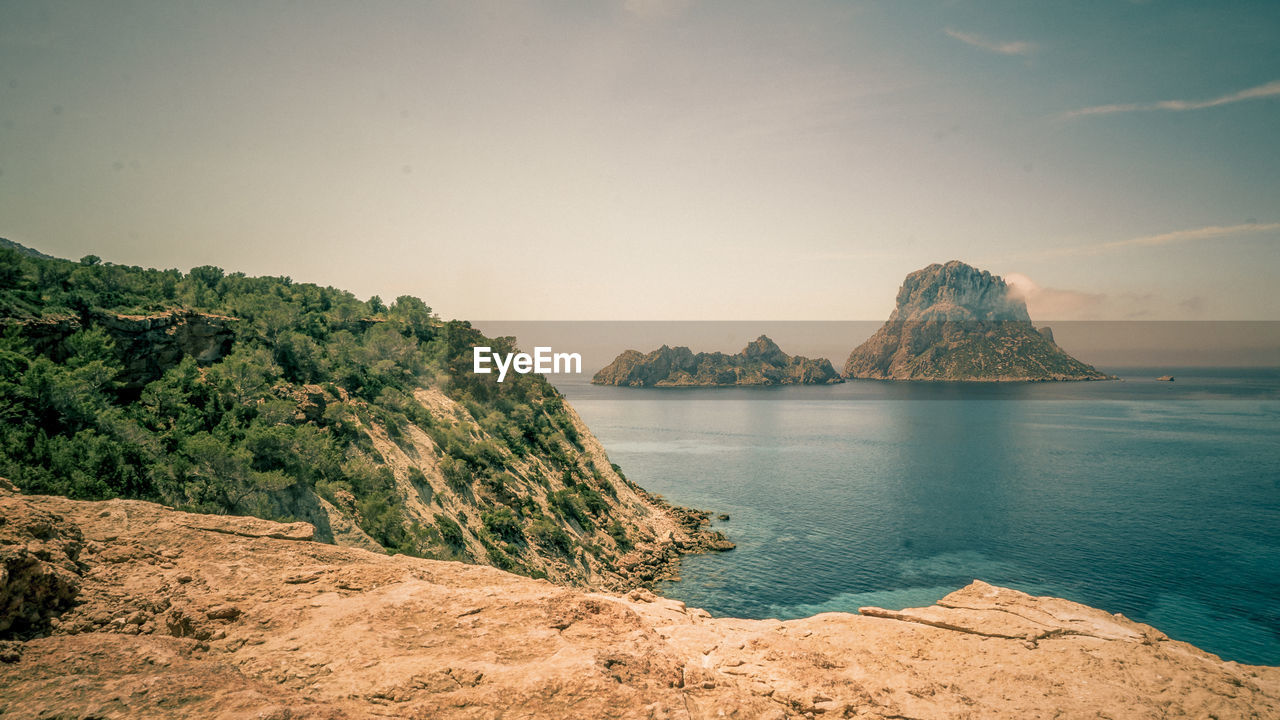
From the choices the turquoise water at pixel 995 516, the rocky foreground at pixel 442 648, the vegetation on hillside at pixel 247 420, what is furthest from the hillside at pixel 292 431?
the rocky foreground at pixel 442 648

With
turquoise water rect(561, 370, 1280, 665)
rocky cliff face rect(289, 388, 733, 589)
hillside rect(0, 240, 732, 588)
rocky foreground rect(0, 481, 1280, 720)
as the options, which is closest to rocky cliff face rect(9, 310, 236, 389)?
hillside rect(0, 240, 732, 588)

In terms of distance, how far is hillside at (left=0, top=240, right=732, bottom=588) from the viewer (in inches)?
976

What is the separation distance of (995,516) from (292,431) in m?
70.7

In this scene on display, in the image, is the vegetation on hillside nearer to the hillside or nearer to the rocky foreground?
the hillside

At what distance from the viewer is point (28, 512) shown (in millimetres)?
9180

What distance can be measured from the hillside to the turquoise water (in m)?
10.6

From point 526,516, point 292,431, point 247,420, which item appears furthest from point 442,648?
point 526,516

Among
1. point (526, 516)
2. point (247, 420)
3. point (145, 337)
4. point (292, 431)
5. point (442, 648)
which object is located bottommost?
point (526, 516)

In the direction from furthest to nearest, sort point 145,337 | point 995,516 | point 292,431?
point 995,516 → point 145,337 → point 292,431

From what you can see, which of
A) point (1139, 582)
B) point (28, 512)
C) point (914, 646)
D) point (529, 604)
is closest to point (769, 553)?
point (1139, 582)

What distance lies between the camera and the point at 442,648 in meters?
8.42

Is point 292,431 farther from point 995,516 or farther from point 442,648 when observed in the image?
point 995,516

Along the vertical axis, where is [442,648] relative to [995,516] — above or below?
above

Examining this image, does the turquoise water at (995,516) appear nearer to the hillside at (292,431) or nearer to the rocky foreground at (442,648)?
the hillside at (292,431)
